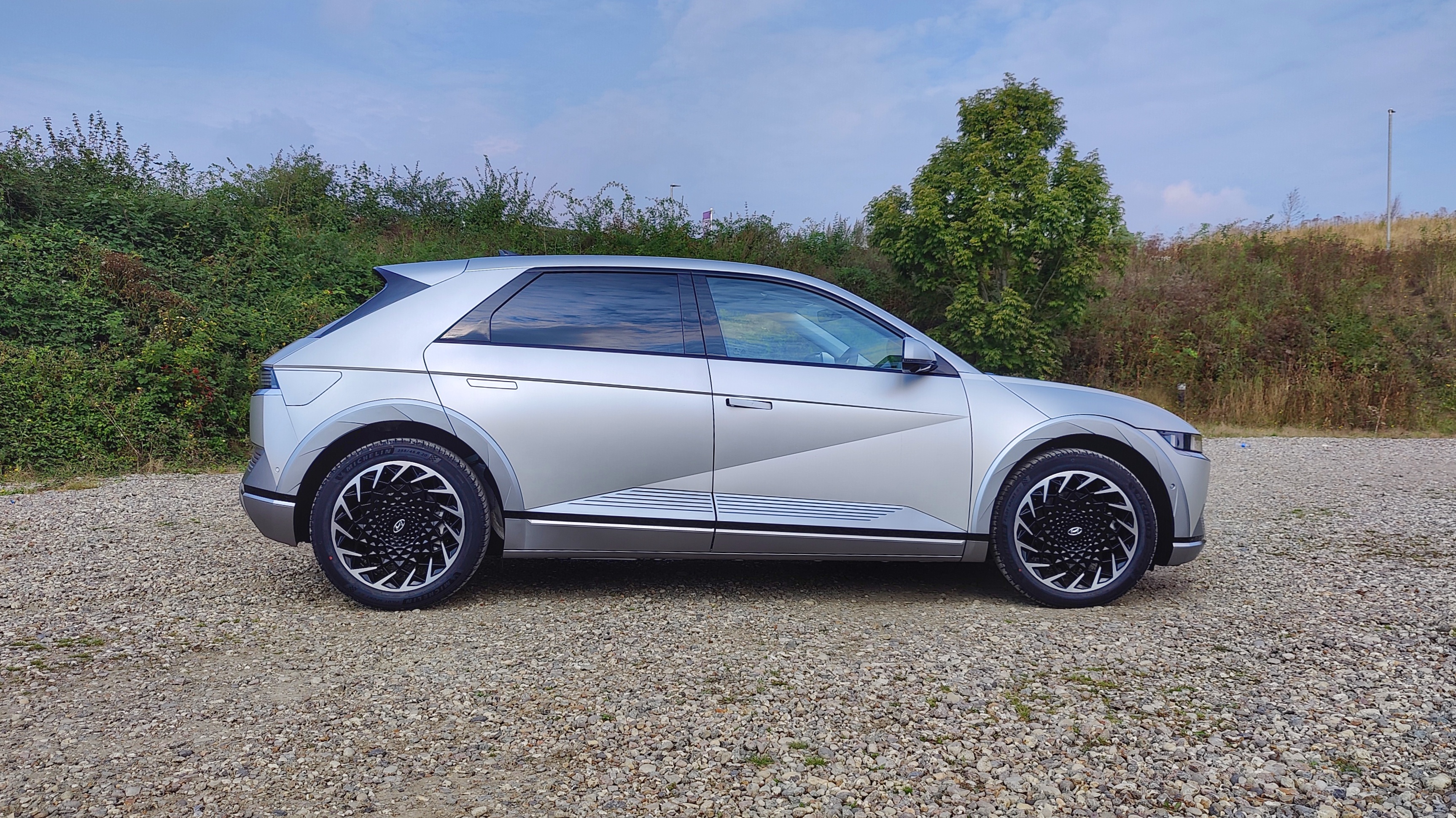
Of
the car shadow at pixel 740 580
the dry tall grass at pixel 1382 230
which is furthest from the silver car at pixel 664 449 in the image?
the dry tall grass at pixel 1382 230

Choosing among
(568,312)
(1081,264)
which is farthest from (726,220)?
(568,312)

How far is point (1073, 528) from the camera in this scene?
14.3 ft

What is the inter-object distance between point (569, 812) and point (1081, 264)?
12348mm

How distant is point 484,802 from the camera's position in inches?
98.6

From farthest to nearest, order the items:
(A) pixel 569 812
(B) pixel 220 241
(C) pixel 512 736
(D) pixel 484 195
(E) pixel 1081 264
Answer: (D) pixel 484 195, (E) pixel 1081 264, (B) pixel 220 241, (C) pixel 512 736, (A) pixel 569 812

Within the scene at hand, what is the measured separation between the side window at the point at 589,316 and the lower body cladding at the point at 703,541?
0.85 metres

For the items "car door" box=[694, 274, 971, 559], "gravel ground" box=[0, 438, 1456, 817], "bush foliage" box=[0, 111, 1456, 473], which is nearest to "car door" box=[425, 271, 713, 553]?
"car door" box=[694, 274, 971, 559]

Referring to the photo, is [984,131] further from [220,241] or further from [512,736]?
[512,736]

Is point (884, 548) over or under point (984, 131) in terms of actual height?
under

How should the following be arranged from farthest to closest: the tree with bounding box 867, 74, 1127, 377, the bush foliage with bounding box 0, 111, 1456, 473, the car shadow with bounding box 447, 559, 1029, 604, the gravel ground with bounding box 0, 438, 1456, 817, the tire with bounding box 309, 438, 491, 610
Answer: the tree with bounding box 867, 74, 1127, 377 < the bush foliage with bounding box 0, 111, 1456, 473 < the car shadow with bounding box 447, 559, 1029, 604 < the tire with bounding box 309, 438, 491, 610 < the gravel ground with bounding box 0, 438, 1456, 817

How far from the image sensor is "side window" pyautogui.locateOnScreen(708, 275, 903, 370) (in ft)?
14.5

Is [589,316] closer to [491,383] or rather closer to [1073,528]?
[491,383]

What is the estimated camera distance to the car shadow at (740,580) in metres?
4.75

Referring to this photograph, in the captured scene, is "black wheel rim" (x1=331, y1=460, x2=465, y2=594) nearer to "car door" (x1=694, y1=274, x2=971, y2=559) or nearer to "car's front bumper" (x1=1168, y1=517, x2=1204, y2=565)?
"car door" (x1=694, y1=274, x2=971, y2=559)
